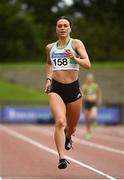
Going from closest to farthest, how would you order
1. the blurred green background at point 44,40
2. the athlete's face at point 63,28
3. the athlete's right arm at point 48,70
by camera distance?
the athlete's face at point 63,28
the athlete's right arm at point 48,70
the blurred green background at point 44,40

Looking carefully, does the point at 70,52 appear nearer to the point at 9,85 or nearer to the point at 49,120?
the point at 49,120

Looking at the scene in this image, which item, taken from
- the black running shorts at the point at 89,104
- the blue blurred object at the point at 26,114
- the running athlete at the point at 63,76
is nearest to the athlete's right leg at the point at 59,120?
the running athlete at the point at 63,76

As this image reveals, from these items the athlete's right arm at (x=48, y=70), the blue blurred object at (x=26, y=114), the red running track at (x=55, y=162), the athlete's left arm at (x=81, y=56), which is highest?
the athlete's left arm at (x=81, y=56)

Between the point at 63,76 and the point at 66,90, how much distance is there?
19 cm

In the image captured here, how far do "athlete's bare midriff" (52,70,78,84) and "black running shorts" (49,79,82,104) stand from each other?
0.15 ft

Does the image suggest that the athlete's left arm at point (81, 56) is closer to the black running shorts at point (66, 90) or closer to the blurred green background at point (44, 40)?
the black running shorts at point (66, 90)

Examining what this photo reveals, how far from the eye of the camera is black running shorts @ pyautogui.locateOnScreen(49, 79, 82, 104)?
383 inches

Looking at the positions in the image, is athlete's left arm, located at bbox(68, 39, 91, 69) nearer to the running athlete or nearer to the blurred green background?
the running athlete

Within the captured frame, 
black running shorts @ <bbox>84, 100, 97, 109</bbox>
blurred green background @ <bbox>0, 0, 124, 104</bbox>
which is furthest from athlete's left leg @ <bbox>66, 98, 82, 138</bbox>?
blurred green background @ <bbox>0, 0, 124, 104</bbox>

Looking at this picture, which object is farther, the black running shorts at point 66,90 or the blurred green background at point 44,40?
the blurred green background at point 44,40

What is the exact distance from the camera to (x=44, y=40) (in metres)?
68.0

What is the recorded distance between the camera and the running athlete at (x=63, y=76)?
951 cm

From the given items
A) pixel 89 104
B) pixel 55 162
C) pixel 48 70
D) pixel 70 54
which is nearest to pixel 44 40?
pixel 89 104

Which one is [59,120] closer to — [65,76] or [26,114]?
[65,76]
